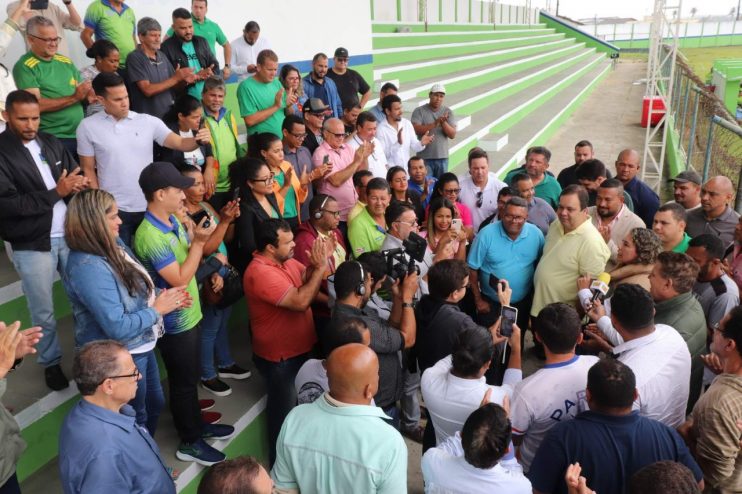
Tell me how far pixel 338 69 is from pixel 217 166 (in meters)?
2.98

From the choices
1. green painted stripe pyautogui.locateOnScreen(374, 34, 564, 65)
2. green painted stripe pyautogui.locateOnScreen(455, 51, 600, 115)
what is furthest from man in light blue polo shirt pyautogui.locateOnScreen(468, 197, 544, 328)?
green painted stripe pyautogui.locateOnScreen(374, 34, 564, 65)

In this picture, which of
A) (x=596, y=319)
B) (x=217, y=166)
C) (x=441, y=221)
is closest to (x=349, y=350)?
(x=596, y=319)

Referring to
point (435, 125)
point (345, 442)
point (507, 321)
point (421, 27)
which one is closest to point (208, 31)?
point (435, 125)

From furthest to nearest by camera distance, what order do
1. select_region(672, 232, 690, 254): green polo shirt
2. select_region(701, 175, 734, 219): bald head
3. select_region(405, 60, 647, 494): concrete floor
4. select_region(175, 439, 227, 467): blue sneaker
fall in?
select_region(405, 60, 647, 494): concrete floor
select_region(701, 175, 734, 219): bald head
select_region(672, 232, 690, 254): green polo shirt
select_region(175, 439, 227, 467): blue sneaker

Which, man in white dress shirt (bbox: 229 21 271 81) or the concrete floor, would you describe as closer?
man in white dress shirt (bbox: 229 21 271 81)

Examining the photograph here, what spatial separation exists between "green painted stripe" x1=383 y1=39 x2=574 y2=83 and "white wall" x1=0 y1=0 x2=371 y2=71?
176cm

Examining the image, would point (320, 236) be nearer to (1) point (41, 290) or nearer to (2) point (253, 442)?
(2) point (253, 442)

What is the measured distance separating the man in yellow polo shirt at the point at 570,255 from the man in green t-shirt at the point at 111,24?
4.09m

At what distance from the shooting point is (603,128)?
627 inches

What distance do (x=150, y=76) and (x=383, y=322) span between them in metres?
3.12

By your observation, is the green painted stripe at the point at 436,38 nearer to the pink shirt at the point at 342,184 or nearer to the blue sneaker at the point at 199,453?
the pink shirt at the point at 342,184

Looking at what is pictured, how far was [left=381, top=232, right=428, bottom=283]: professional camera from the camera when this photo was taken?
3297 mm

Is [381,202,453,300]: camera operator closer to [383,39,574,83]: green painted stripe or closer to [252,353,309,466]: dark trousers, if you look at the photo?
[252,353,309,466]: dark trousers

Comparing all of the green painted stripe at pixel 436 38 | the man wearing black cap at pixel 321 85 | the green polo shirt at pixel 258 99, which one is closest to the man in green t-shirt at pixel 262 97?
the green polo shirt at pixel 258 99
